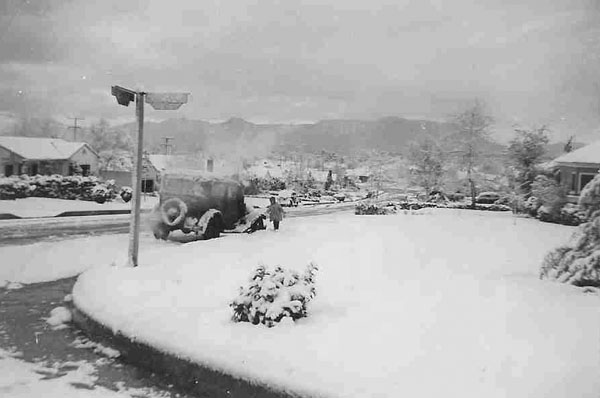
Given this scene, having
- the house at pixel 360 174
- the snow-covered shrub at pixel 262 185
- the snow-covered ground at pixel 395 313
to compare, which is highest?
the house at pixel 360 174

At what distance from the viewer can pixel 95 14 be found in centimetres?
363

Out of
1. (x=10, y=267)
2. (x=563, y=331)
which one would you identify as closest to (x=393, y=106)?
(x=563, y=331)

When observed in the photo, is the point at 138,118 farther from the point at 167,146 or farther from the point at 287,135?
the point at 287,135

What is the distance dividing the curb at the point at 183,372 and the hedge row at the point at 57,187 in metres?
1.04

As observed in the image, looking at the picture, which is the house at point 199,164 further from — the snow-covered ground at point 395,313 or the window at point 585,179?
the window at point 585,179

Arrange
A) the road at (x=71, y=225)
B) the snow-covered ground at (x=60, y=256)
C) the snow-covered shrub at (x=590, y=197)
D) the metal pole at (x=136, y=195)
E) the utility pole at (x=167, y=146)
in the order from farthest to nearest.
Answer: the metal pole at (x=136, y=195), the utility pole at (x=167, y=146), the snow-covered ground at (x=60, y=256), the road at (x=71, y=225), the snow-covered shrub at (x=590, y=197)

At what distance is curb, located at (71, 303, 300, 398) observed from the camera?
2793 millimetres

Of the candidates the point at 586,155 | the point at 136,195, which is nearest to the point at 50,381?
the point at 136,195

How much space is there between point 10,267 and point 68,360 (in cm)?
115

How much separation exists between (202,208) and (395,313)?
2293 mm

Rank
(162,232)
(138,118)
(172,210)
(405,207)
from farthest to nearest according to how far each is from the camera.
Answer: (172,210) → (162,232) → (138,118) → (405,207)

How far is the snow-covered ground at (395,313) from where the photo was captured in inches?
106

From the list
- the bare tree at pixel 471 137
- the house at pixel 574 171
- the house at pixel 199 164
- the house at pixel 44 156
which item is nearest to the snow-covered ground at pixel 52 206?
the house at pixel 44 156

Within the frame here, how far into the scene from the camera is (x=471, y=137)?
3.04 m
